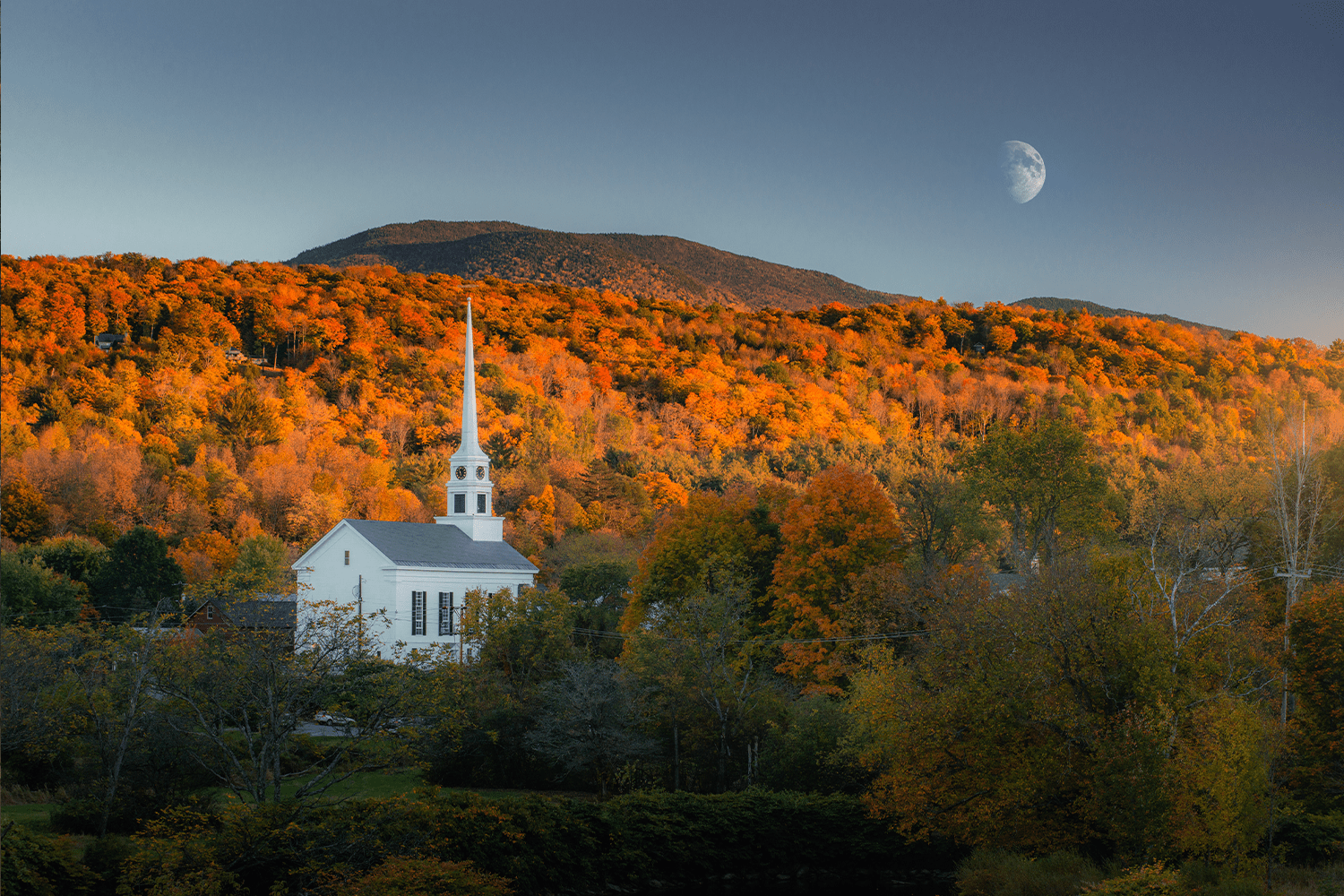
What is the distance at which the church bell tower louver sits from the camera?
65.9m

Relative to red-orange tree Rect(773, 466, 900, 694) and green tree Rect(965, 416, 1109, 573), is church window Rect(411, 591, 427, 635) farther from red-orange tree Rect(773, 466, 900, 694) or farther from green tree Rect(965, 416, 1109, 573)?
green tree Rect(965, 416, 1109, 573)

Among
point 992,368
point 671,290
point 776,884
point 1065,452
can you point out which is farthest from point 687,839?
point 671,290

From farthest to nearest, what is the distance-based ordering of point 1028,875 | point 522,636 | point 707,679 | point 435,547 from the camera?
point 435,547 < point 522,636 < point 707,679 < point 1028,875

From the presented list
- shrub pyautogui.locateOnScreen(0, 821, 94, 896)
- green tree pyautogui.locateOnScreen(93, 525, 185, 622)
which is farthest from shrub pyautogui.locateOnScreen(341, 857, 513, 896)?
green tree pyautogui.locateOnScreen(93, 525, 185, 622)

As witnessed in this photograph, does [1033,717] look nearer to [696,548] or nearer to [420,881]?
[420,881]

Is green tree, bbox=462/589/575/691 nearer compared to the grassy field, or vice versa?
the grassy field

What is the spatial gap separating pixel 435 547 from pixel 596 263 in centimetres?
11291

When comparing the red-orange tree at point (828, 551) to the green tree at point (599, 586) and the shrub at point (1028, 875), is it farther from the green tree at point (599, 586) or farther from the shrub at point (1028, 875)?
the shrub at point (1028, 875)

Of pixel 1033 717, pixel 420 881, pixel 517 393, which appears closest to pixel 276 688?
pixel 420 881

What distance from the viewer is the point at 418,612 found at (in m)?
58.6

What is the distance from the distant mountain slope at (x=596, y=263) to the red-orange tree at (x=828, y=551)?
11715 cm

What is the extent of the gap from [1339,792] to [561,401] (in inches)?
3514

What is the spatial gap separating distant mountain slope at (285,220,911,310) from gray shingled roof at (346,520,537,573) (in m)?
101

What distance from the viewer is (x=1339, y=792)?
109ft
